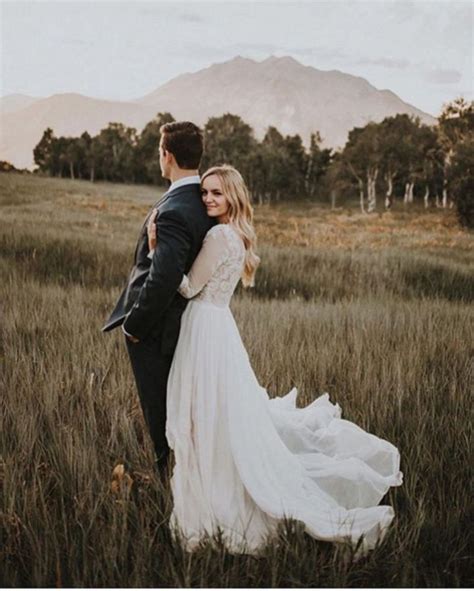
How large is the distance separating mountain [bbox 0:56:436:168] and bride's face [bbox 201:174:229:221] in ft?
17.7

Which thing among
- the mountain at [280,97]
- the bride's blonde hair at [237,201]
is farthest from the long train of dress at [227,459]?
the mountain at [280,97]

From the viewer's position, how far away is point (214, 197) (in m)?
2.22

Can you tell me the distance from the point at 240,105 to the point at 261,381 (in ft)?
30.5

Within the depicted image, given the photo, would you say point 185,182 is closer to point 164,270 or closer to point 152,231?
point 152,231

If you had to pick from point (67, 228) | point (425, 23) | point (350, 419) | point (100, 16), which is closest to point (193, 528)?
point (350, 419)

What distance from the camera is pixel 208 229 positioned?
88.5 inches

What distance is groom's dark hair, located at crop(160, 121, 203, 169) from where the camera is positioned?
7.25 feet

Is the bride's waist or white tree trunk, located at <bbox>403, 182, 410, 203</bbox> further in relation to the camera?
white tree trunk, located at <bbox>403, 182, 410, 203</bbox>

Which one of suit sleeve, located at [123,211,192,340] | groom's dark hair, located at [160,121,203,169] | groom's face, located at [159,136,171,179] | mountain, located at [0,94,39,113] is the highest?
mountain, located at [0,94,39,113]

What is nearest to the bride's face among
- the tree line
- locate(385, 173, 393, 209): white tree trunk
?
the tree line

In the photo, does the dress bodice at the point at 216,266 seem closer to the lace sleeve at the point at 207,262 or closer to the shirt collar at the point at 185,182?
the lace sleeve at the point at 207,262

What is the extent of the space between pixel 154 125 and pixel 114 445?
28.4 ft

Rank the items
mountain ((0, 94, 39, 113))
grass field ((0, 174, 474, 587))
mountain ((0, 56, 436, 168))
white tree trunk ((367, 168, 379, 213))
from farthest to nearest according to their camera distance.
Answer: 1. white tree trunk ((367, 168, 379, 213))
2. mountain ((0, 56, 436, 168))
3. mountain ((0, 94, 39, 113))
4. grass field ((0, 174, 474, 587))

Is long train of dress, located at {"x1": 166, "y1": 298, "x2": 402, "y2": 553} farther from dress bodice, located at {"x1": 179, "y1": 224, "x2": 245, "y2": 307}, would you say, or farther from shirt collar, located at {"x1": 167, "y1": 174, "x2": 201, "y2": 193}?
shirt collar, located at {"x1": 167, "y1": 174, "x2": 201, "y2": 193}
